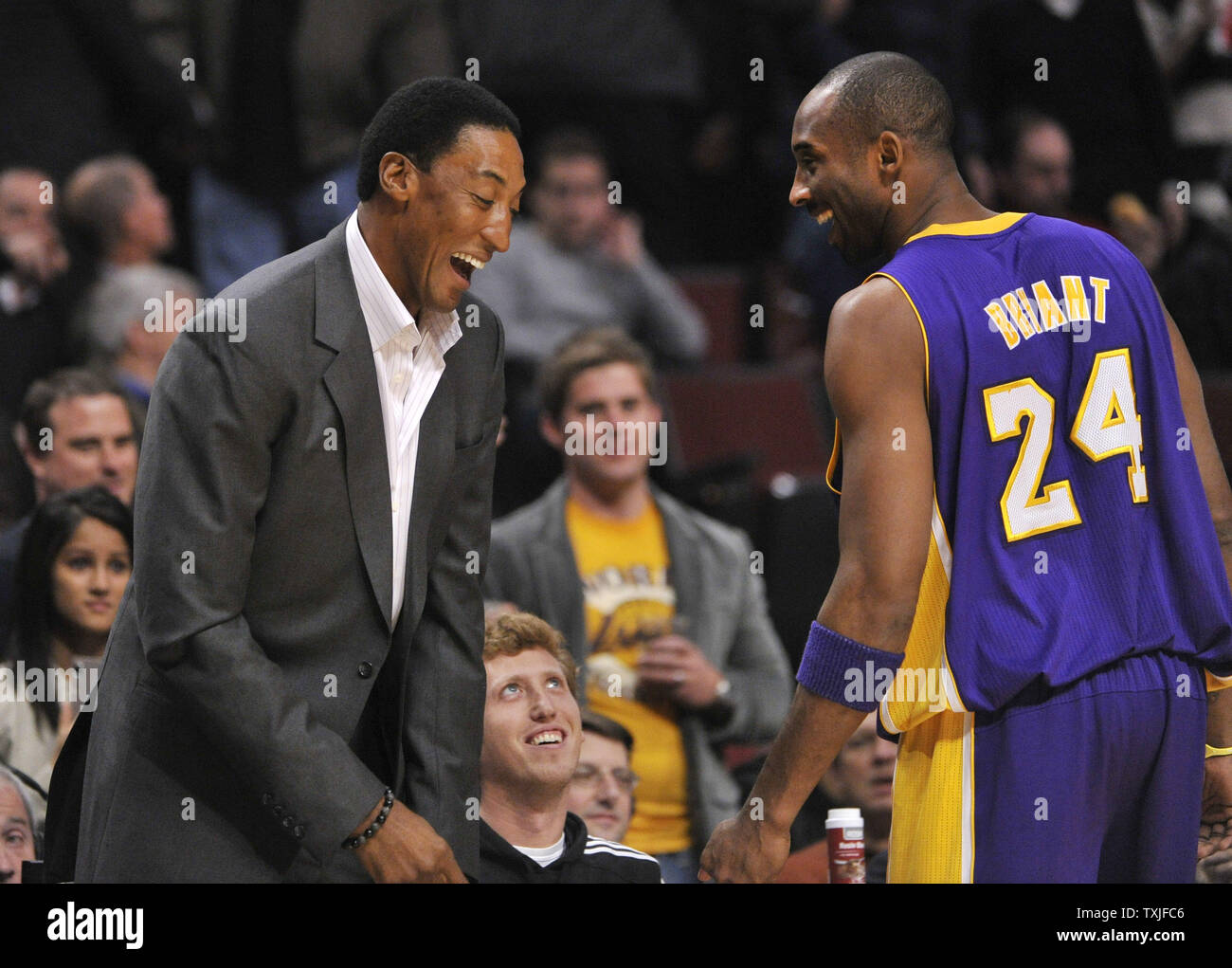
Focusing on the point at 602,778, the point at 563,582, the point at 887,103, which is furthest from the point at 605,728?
the point at 887,103

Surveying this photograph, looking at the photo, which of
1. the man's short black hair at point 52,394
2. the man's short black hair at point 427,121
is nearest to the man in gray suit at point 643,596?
the man's short black hair at point 52,394

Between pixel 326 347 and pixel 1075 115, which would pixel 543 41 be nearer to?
pixel 1075 115

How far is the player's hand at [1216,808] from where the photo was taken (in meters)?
2.58

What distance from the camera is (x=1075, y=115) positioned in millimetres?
5938

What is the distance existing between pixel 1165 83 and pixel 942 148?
3.92 metres

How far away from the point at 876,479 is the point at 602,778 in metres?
1.36

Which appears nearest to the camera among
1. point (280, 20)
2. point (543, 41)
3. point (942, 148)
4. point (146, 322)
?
point (942, 148)

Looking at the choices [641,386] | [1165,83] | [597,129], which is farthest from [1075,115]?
[641,386]

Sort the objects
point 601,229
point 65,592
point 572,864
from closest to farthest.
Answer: point 572,864 → point 65,592 → point 601,229

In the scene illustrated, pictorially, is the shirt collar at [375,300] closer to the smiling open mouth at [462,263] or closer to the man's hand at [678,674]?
the smiling open mouth at [462,263]

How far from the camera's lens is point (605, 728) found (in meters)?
3.43

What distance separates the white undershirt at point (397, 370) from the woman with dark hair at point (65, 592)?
4.89ft

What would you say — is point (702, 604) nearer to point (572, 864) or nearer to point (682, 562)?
point (682, 562)

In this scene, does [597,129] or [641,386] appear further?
[597,129]
